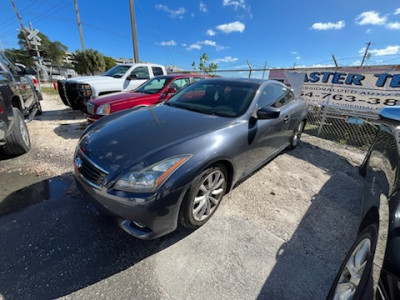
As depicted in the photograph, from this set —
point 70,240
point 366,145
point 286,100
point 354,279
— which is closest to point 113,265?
point 70,240

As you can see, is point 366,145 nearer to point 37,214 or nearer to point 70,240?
point 70,240

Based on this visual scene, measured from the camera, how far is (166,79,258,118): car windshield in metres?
2.67

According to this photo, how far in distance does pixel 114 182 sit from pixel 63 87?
6769mm

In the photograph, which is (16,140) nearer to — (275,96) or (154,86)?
(154,86)

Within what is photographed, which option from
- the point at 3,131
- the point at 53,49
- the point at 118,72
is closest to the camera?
the point at 3,131

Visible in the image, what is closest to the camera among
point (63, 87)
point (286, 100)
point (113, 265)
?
point (113, 265)

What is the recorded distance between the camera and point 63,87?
6711 millimetres

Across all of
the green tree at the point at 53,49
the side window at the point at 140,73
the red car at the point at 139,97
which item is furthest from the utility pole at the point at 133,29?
the green tree at the point at 53,49

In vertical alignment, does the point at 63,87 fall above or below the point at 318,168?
above

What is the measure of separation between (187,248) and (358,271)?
1.38 metres

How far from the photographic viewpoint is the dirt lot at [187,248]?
1.66 m

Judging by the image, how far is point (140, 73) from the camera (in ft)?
23.6

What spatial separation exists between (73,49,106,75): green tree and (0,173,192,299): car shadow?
31.3 meters

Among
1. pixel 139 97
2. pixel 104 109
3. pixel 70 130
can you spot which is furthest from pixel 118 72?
pixel 104 109
